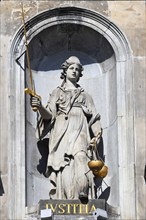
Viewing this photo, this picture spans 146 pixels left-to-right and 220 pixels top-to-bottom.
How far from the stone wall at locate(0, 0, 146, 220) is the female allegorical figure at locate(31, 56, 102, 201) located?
568mm

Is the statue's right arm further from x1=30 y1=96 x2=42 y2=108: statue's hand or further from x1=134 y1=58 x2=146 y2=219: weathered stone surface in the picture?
x1=134 y1=58 x2=146 y2=219: weathered stone surface

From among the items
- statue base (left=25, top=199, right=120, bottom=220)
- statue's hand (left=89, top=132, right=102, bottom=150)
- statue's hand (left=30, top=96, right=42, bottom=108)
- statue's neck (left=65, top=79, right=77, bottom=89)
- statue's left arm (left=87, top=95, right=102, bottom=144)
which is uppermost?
statue's neck (left=65, top=79, right=77, bottom=89)

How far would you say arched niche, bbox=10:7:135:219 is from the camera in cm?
2506

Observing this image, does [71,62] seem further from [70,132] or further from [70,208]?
[70,208]

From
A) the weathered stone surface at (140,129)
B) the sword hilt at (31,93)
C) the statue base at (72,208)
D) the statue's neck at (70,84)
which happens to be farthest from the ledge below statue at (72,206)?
the statue's neck at (70,84)

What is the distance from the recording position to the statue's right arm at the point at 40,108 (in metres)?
24.8

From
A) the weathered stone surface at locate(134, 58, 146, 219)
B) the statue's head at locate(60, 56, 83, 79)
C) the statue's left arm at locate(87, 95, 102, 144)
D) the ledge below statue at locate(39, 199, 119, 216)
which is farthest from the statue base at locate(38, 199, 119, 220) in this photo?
the statue's head at locate(60, 56, 83, 79)

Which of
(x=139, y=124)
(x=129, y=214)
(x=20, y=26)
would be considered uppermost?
(x=20, y=26)

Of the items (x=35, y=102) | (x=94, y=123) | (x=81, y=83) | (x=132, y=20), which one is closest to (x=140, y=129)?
(x=94, y=123)

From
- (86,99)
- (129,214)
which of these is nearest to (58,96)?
(86,99)

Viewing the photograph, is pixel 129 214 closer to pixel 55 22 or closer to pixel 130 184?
pixel 130 184

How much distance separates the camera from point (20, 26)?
2578 centimetres

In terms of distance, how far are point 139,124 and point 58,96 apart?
4.80ft

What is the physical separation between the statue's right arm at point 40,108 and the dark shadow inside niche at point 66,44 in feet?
4.66
